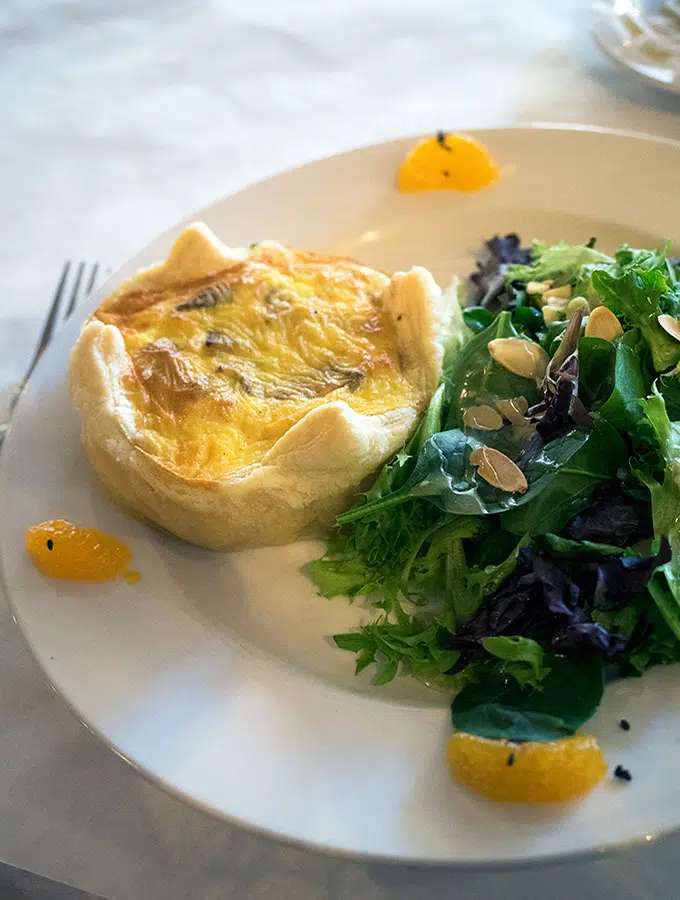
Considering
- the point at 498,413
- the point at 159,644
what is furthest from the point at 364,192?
the point at 159,644

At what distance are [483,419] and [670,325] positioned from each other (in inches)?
25.1

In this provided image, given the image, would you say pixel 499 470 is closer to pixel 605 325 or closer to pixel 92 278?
pixel 605 325


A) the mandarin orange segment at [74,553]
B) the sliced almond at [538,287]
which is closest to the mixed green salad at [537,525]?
the sliced almond at [538,287]

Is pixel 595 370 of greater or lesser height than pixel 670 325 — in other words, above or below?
below

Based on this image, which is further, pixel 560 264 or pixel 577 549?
pixel 560 264

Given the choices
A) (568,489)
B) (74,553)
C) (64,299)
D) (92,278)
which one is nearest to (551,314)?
(568,489)

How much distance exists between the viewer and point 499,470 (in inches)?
90.3

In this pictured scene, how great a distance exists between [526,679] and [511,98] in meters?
3.52

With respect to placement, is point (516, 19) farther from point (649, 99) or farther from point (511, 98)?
point (649, 99)

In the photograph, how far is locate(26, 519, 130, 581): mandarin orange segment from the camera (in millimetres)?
2396

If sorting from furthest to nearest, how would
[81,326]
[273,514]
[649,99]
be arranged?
1. [649,99]
2. [81,326]
3. [273,514]

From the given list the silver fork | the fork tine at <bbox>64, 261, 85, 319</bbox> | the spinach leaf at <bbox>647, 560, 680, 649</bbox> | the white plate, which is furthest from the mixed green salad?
the fork tine at <bbox>64, 261, 85, 319</bbox>

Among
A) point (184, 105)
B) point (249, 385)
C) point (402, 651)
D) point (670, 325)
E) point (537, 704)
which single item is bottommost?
point (402, 651)

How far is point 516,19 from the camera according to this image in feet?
16.1
